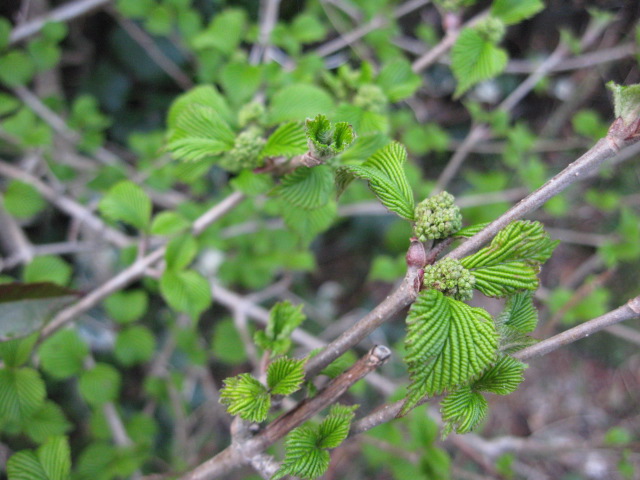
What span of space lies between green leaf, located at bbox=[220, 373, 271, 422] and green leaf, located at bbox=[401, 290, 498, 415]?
235 millimetres

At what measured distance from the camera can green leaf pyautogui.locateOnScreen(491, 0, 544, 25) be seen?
1.07 m

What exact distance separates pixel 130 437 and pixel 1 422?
22.1 inches

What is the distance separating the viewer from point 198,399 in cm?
215

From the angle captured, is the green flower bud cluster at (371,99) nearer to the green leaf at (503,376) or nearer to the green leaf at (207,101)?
the green leaf at (207,101)

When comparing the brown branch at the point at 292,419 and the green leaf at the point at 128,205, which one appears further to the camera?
the green leaf at the point at 128,205

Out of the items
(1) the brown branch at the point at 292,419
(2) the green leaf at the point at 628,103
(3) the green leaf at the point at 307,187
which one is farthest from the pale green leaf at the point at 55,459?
(2) the green leaf at the point at 628,103

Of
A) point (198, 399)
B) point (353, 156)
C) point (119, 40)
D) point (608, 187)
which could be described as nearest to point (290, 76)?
point (353, 156)

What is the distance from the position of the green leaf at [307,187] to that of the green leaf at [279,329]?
18 cm

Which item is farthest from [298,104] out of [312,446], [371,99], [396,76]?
[312,446]

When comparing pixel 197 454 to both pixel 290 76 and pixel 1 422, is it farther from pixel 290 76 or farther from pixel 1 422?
pixel 290 76

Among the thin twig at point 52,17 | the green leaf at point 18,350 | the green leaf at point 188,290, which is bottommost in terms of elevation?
the green leaf at point 188,290

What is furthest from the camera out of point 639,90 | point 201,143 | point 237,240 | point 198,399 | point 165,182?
point 198,399

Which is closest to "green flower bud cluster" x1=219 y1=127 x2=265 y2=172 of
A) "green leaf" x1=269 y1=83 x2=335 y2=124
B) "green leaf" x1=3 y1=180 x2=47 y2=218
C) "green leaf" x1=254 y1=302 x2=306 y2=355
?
"green leaf" x1=269 y1=83 x2=335 y2=124

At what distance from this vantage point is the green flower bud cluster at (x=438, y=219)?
633 millimetres
